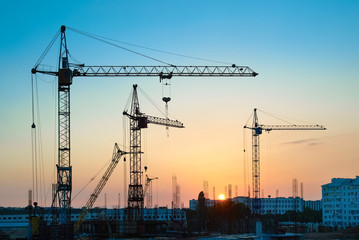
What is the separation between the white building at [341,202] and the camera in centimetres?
15100

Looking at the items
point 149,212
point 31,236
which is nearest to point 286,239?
point 31,236

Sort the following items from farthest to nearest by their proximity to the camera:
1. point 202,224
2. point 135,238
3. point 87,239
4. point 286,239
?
point 202,224 → point 135,238 → point 87,239 → point 286,239

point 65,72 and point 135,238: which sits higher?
point 65,72

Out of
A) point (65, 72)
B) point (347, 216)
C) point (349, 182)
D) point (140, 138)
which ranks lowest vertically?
point (347, 216)

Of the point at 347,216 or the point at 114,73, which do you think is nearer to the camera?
the point at 114,73

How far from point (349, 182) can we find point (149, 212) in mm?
65356


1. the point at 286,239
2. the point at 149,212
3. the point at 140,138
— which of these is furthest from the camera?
the point at 149,212

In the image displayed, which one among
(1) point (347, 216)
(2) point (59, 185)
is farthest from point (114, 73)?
(1) point (347, 216)

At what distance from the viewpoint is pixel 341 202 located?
156 metres

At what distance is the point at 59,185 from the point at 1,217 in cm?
8370

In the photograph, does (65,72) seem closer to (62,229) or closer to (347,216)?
(62,229)

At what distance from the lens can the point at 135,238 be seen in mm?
95750

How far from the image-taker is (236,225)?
11650 cm

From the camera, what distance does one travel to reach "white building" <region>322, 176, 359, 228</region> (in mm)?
151000
